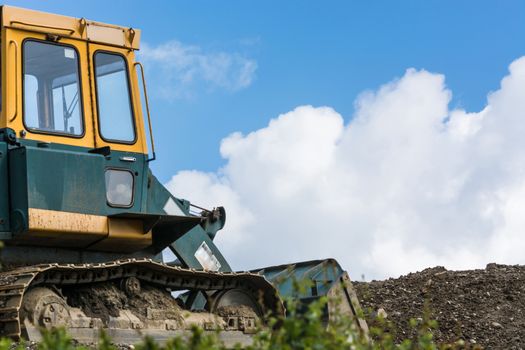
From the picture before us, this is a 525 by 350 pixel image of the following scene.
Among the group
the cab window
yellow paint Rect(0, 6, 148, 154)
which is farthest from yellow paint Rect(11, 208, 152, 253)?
the cab window

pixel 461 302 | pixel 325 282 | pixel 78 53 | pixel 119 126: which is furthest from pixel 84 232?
pixel 461 302

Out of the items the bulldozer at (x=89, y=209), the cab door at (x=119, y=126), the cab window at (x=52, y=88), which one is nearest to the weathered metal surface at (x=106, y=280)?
the bulldozer at (x=89, y=209)

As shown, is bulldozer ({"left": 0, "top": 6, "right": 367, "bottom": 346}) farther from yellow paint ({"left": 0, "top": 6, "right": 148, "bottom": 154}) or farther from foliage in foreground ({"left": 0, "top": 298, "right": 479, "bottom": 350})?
foliage in foreground ({"left": 0, "top": 298, "right": 479, "bottom": 350})

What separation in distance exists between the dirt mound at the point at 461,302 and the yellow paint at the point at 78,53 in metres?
4.08

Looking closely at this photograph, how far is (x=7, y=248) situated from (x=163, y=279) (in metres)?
1.37

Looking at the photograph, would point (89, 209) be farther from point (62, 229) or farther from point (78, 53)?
point (78, 53)

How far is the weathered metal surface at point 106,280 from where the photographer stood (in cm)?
823

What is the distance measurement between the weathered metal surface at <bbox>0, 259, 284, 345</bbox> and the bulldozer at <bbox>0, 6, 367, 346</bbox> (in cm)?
1

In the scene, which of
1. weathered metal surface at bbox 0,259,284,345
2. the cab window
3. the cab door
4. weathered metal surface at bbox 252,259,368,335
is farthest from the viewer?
weathered metal surface at bbox 252,259,368,335

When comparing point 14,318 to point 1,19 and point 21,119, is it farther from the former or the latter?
point 1,19

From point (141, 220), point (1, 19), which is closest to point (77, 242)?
point (141, 220)

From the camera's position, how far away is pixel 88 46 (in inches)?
383

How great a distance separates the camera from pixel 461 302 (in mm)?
13812

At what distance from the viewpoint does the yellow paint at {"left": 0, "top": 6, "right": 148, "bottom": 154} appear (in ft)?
29.8
